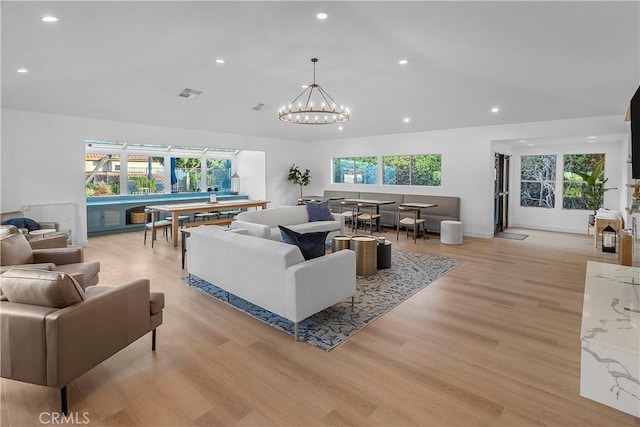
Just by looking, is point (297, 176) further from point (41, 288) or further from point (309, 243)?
point (41, 288)

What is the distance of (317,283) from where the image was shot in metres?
3.22

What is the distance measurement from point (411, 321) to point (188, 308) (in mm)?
2381

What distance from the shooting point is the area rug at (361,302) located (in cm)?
326

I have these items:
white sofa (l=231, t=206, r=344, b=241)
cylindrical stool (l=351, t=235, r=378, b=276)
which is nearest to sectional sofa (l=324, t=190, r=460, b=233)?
white sofa (l=231, t=206, r=344, b=241)

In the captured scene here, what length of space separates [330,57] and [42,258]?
4358 millimetres

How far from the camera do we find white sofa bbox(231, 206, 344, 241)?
18.0 feet

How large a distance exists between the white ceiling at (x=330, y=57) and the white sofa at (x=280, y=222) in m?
2.33

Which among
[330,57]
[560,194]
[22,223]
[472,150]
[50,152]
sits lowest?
[22,223]

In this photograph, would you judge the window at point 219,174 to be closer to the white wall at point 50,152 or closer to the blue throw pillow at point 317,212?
the white wall at point 50,152

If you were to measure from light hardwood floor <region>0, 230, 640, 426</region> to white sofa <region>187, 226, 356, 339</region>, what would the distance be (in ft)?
0.95

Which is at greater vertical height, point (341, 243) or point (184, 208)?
point (184, 208)

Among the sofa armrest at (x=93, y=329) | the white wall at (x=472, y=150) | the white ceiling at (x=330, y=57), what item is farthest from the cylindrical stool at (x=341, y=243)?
the white wall at (x=472, y=150)

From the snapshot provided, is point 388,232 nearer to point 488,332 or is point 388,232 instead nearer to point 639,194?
point 488,332

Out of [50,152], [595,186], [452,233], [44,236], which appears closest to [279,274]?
[44,236]
